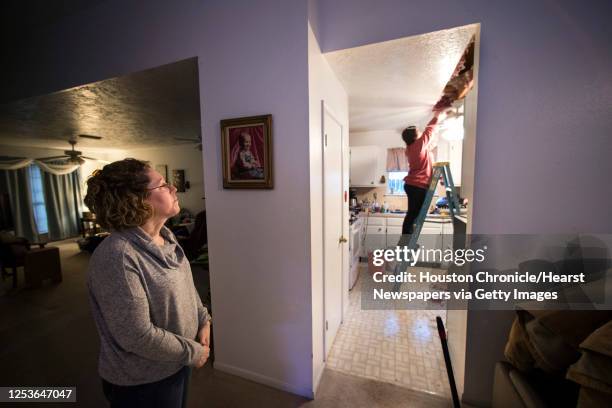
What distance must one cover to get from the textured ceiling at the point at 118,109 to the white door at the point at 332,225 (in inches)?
45.7

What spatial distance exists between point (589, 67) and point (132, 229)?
218 centimetres

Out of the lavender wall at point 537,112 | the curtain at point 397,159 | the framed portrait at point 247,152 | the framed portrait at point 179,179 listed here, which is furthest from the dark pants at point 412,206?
the framed portrait at point 179,179

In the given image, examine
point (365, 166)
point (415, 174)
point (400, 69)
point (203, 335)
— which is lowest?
point (203, 335)

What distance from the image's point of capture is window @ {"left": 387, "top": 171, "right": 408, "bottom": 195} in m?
4.64

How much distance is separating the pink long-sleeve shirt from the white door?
99 centimetres

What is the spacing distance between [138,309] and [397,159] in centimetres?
447

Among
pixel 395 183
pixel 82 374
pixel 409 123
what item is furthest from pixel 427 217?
pixel 82 374

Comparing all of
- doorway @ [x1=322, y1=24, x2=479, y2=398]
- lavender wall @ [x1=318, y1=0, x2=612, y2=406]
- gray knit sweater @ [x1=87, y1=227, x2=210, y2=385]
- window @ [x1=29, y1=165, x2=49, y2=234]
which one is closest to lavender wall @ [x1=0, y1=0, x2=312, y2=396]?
doorway @ [x1=322, y1=24, x2=479, y2=398]

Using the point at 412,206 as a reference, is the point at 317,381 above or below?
below

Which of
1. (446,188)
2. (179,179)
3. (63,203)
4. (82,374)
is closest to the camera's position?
(82,374)

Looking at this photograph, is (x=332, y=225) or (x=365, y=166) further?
(x=365, y=166)

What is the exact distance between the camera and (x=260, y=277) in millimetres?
1637

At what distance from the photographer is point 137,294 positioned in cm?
79

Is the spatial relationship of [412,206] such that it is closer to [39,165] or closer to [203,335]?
[203,335]
